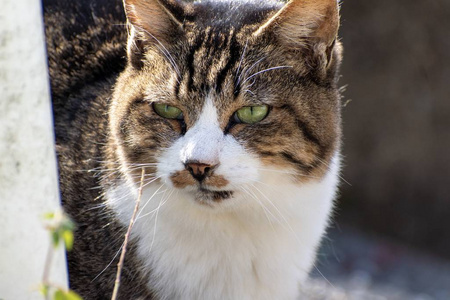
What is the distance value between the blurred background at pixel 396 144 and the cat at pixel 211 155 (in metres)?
2.94

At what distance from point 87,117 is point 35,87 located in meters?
1.15

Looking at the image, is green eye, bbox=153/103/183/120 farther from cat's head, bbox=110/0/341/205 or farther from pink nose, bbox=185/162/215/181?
pink nose, bbox=185/162/215/181

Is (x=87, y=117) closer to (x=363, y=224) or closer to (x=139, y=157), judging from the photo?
(x=139, y=157)

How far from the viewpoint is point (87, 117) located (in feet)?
10.3

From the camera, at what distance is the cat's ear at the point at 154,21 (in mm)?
2635

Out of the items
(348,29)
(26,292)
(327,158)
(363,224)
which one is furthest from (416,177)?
(26,292)

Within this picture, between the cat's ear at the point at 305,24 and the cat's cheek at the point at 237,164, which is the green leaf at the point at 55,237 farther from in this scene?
the cat's ear at the point at 305,24

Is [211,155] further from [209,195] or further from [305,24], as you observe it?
[305,24]

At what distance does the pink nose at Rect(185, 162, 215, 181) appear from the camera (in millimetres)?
2328

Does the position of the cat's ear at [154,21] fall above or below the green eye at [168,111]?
above

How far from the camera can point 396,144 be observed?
6008 millimetres

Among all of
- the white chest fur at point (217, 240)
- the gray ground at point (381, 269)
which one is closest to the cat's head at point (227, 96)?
the white chest fur at point (217, 240)

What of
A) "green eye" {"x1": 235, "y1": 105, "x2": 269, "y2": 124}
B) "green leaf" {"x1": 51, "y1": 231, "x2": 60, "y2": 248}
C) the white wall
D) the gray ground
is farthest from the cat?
the gray ground

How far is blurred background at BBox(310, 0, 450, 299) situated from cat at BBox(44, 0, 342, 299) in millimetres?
2944
